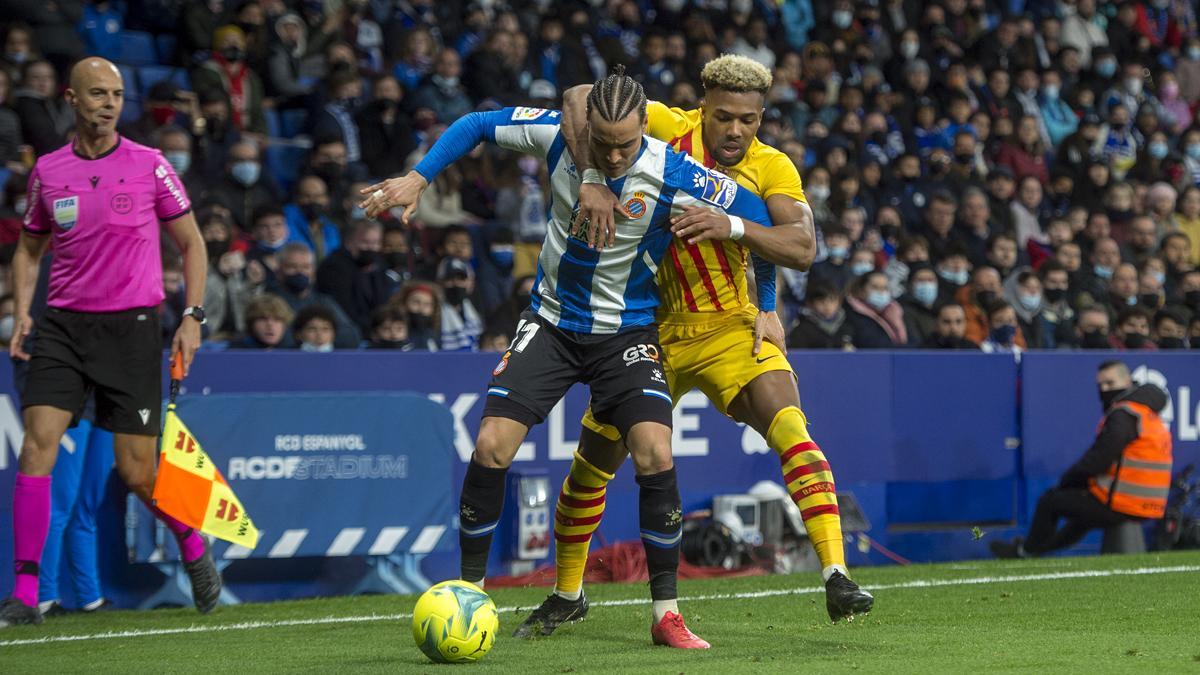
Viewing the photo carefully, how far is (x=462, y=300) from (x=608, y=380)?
5.74 m

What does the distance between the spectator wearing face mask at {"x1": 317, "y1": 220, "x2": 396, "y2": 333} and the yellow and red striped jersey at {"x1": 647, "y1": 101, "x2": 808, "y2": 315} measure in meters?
5.06

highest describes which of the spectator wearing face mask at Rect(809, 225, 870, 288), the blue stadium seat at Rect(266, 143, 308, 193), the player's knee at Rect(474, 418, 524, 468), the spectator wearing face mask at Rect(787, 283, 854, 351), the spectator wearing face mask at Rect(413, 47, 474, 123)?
the spectator wearing face mask at Rect(413, 47, 474, 123)

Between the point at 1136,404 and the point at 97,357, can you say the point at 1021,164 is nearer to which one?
the point at 1136,404

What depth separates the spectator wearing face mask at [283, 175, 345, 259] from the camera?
1252 centimetres

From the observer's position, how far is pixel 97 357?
7.69 meters

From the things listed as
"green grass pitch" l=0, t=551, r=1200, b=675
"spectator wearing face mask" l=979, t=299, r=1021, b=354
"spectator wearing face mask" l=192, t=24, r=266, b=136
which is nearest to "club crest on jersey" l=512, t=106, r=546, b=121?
"green grass pitch" l=0, t=551, r=1200, b=675

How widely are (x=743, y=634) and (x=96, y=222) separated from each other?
3.52m

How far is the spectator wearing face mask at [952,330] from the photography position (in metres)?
12.6

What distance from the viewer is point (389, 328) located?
1050cm

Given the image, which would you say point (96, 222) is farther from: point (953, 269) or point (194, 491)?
point (953, 269)

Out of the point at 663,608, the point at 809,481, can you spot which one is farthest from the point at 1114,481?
the point at 663,608

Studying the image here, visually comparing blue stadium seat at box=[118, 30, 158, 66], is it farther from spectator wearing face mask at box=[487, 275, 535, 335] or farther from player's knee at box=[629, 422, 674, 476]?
player's knee at box=[629, 422, 674, 476]

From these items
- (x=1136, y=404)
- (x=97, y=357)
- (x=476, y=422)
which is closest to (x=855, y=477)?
(x=1136, y=404)

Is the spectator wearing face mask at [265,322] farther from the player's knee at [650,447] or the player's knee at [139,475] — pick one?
the player's knee at [650,447]
